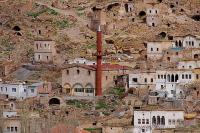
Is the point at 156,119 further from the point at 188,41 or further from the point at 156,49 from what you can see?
the point at 188,41

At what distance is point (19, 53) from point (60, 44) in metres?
4.31

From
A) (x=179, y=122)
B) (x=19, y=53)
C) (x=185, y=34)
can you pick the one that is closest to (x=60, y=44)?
(x=19, y=53)

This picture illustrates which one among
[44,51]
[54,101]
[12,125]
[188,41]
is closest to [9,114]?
[12,125]

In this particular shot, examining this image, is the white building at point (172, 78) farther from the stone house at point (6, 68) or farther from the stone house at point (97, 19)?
the stone house at point (97, 19)

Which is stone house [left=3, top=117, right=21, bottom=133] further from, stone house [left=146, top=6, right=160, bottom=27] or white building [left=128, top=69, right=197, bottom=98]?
stone house [left=146, top=6, right=160, bottom=27]

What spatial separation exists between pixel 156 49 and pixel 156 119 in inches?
760

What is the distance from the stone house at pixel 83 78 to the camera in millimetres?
107812

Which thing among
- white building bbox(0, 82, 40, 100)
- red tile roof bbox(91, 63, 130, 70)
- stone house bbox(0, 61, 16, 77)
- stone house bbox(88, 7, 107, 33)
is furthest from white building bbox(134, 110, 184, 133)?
stone house bbox(88, 7, 107, 33)

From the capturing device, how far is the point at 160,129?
9438 centimetres

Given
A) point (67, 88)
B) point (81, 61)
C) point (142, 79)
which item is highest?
point (81, 61)

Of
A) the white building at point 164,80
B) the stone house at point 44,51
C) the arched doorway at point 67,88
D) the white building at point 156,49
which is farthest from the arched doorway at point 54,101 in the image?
the white building at point 156,49

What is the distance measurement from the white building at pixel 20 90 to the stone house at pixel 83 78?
307cm

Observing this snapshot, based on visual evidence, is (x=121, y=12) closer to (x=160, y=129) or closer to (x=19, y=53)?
(x=19, y=53)

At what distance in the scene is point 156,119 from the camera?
315ft
